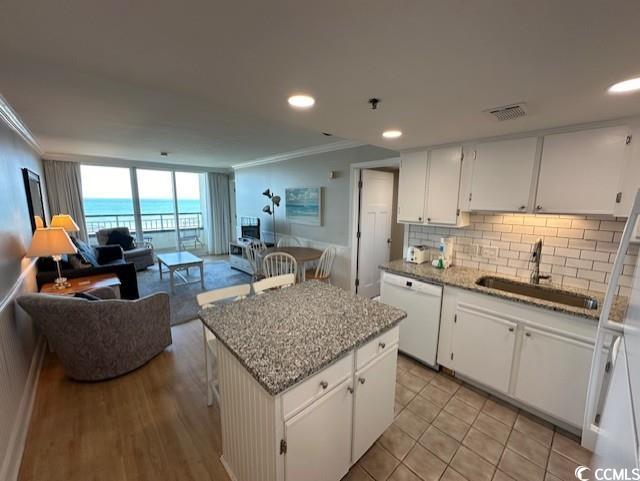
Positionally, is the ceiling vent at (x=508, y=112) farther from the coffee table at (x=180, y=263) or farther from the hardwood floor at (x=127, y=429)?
the coffee table at (x=180, y=263)

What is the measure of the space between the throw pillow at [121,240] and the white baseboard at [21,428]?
3503mm

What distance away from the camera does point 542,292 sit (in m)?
2.15

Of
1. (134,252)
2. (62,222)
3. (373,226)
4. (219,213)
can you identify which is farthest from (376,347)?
(219,213)

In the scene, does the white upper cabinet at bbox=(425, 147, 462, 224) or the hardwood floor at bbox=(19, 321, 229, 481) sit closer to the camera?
the hardwood floor at bbox=(19, 321, 229, 481)

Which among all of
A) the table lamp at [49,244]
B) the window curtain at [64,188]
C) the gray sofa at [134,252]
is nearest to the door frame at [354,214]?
the table lamp at [49,244]

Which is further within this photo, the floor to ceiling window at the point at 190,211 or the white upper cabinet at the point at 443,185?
the floor to ceiling window at the point at 190,211

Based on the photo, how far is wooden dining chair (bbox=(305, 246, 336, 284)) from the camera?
3791 millimetres

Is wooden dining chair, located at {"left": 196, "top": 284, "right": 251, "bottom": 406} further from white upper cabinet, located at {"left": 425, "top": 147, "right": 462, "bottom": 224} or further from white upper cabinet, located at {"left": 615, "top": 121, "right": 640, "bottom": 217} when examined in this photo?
white upper cabinet, located at {"left": 615, "top": 121, "right": 640, "bottom": 217}

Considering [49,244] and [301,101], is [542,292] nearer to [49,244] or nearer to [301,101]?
[301,101]

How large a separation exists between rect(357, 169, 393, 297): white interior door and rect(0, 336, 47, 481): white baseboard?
3.39 metres

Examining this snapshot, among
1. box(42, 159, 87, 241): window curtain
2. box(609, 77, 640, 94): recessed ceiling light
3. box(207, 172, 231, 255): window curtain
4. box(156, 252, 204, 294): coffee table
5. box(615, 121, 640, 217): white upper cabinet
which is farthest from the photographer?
box(207, 172, 231, 255): window curtain

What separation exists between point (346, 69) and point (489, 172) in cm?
167

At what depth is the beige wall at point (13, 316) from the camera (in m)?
1.57

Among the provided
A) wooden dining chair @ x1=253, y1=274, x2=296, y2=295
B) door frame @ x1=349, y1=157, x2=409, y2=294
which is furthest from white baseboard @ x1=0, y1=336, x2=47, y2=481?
door frame @ x1=349, y1=157, x2=409, y2=294
